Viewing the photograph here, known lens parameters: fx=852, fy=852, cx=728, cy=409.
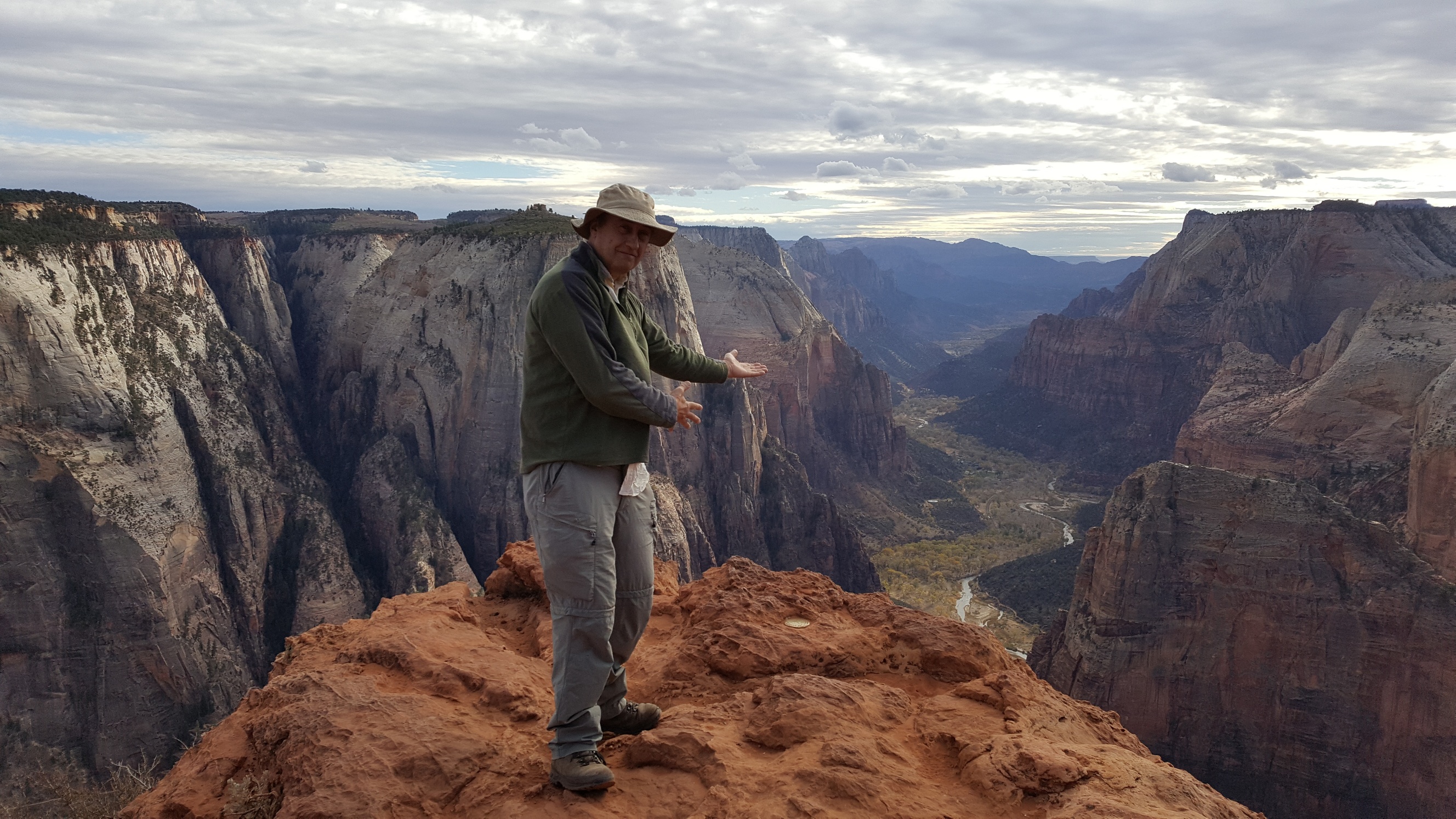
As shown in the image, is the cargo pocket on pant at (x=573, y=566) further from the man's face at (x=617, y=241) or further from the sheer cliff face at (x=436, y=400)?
the sheer cliff face at (x=436, y=400)

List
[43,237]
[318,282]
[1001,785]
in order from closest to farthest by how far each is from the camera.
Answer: [1001,785] < [43,237] < [318,282]

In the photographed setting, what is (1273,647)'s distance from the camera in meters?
22.1

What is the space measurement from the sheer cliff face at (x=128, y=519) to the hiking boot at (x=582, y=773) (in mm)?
21462

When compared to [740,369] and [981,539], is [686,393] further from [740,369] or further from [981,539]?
[981,539]

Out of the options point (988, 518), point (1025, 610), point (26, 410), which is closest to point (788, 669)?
point (26, 410)

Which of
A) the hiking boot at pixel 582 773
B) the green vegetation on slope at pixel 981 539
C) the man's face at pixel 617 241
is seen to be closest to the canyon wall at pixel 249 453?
the green vegetation on slope at pixel 981 539

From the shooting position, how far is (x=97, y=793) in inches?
324

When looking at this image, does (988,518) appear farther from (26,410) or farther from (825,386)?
(26,410)

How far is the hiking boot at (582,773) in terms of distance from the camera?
4.38 meters

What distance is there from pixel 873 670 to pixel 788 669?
67 centimetres

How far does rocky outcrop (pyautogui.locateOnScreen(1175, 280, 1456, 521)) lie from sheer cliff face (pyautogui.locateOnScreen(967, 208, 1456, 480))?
70.4 ft

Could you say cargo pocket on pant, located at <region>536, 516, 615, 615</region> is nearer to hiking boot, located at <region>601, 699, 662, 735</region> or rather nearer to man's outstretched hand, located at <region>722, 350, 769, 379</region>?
hiking boot, located at <region>601, 699, 662, 735</region>

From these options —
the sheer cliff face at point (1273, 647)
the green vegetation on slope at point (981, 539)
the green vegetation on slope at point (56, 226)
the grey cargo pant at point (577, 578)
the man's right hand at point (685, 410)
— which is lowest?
the green vegetation on slope at point (981, 539)

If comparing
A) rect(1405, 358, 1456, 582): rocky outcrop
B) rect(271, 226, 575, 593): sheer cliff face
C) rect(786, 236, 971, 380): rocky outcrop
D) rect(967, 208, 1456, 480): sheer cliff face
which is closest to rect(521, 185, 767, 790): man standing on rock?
rect(1405, 358, 1456, 582): rocky outcrop
